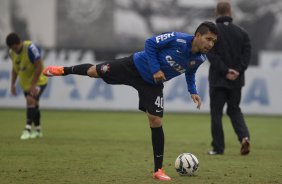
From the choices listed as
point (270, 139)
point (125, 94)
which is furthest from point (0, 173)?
point (125, 94)

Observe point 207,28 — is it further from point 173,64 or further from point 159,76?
point 159,76

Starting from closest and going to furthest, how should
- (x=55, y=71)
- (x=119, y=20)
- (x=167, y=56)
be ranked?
1. (x=167, y=56)
2. (x=55, y=71)
3. (x=119, y=20)

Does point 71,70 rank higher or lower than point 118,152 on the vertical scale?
higher

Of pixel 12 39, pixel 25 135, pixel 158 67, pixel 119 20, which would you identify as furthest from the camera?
pixel 119 20

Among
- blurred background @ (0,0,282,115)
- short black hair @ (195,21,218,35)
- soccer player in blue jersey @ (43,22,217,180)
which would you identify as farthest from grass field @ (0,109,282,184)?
blurred background @ (0,0,282,115)

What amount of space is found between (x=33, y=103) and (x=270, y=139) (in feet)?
17.1

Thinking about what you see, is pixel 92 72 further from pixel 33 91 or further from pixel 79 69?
pixel 33 91

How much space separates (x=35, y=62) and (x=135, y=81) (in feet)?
18.3

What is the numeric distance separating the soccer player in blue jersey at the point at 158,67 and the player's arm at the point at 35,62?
196 inches

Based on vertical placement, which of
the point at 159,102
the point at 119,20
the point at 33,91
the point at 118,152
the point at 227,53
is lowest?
the point at 118,152

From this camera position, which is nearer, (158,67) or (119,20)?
(158,67)

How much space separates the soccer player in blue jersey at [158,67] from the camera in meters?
9.07

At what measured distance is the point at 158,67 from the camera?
9.00 meters

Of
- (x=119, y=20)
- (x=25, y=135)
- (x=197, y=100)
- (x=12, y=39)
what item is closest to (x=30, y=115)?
(x=25, y=135)
